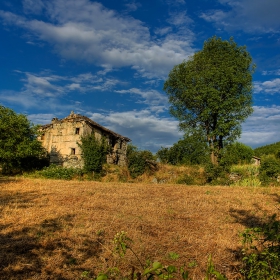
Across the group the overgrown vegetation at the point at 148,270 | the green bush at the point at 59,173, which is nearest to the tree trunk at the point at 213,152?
the green bush at the point at 59,173

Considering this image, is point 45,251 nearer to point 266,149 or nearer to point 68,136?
point 68,136

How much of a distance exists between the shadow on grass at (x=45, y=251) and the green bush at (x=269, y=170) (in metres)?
16.5

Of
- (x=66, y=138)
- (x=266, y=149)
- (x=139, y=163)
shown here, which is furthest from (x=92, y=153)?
(x=266, y=149)

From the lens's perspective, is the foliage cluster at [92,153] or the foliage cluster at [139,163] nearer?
the foliage cluster at [92,153]

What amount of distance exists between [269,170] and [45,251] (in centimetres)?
1850

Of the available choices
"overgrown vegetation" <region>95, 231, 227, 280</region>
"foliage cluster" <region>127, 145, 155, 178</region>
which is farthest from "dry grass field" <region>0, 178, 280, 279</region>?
"foliage cluster" <region>127, 145, 155, 178</region>

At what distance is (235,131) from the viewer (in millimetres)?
25359

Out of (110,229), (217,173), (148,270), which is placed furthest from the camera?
(217,173)

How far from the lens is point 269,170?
19891mm

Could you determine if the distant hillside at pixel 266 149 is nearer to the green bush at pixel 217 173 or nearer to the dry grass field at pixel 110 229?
the green bush at pixel 217 173

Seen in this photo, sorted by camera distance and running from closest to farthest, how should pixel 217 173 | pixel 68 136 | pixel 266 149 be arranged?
pixel 217 173
pixel 68 136
pixel 266 149

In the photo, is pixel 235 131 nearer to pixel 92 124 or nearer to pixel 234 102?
pixel 234 102

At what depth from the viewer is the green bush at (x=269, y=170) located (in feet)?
64.5

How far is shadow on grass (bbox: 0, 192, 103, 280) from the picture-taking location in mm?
4934
